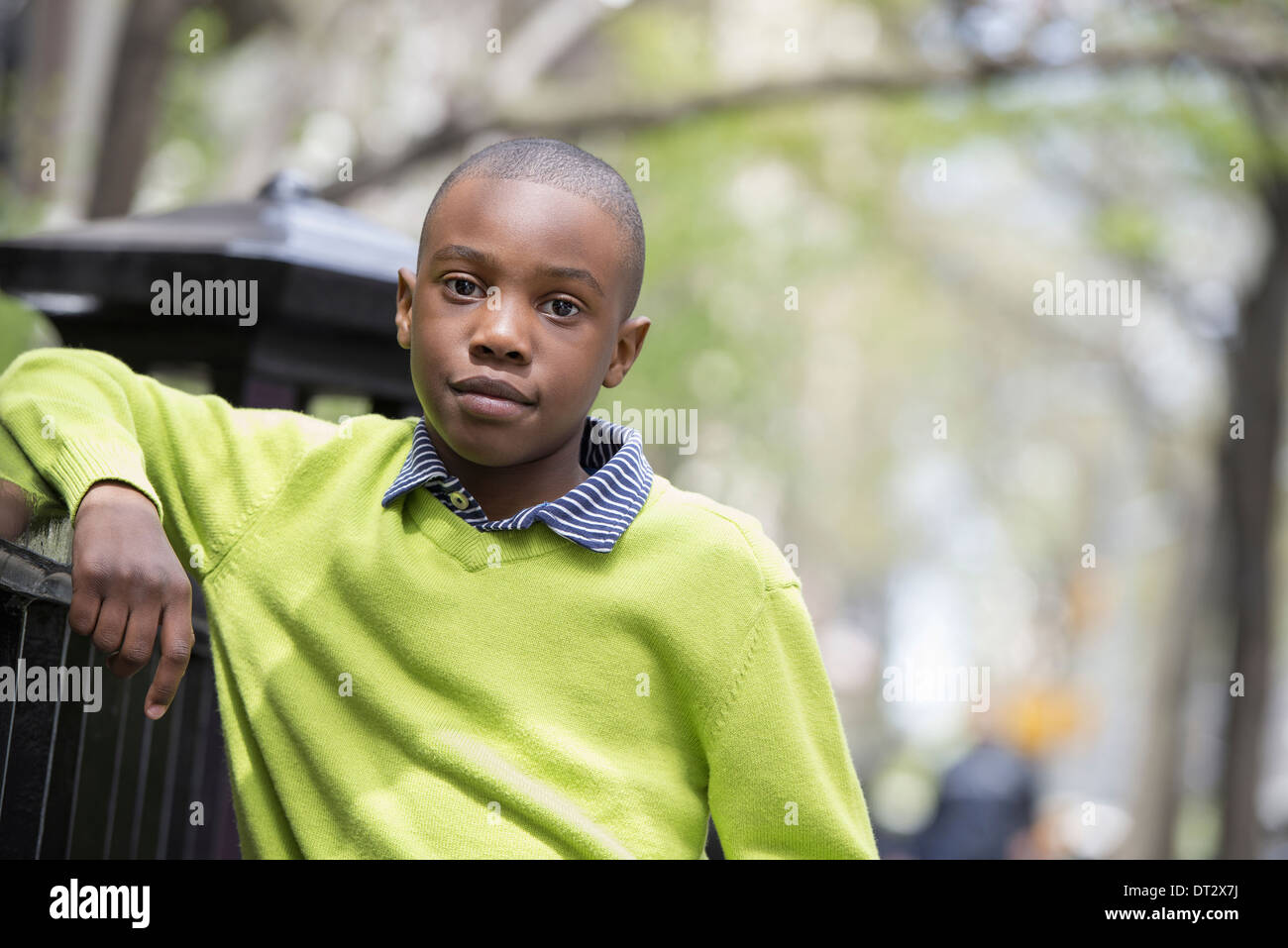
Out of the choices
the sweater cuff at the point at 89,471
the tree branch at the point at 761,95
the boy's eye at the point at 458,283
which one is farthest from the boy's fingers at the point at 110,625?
the tree branch at the point at 761,95

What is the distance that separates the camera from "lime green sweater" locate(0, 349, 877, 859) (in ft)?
5.81

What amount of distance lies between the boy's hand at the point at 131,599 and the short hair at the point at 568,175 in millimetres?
505

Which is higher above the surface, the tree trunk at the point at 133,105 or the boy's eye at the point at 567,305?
the tree trunk at the point at 133,105

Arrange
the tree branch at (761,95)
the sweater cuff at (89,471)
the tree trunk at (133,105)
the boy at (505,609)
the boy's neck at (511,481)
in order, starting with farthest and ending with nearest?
the tree branch at (761,95), the tree trunk at (133,105), the boy's neck at (511,481), the boy at (505,609), the sweater cuff at (89,471)

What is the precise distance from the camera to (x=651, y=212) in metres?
12.0

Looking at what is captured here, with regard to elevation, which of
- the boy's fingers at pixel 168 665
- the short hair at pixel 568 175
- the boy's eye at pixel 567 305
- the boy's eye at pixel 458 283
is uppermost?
the short hair at pixel 568 175

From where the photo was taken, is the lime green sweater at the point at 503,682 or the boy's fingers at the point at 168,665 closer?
the boy's fingers at the point at 168,665

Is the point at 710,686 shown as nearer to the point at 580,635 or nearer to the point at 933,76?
the point at 580,635

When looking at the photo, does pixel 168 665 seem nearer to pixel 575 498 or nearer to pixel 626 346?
pixel 575 498

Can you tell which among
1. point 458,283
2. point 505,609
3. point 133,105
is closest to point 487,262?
point 458,283

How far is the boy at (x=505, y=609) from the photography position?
175 cm

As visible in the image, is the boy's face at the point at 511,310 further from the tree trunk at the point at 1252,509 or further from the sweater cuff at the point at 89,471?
the tree trunk at the point at 1252,509
